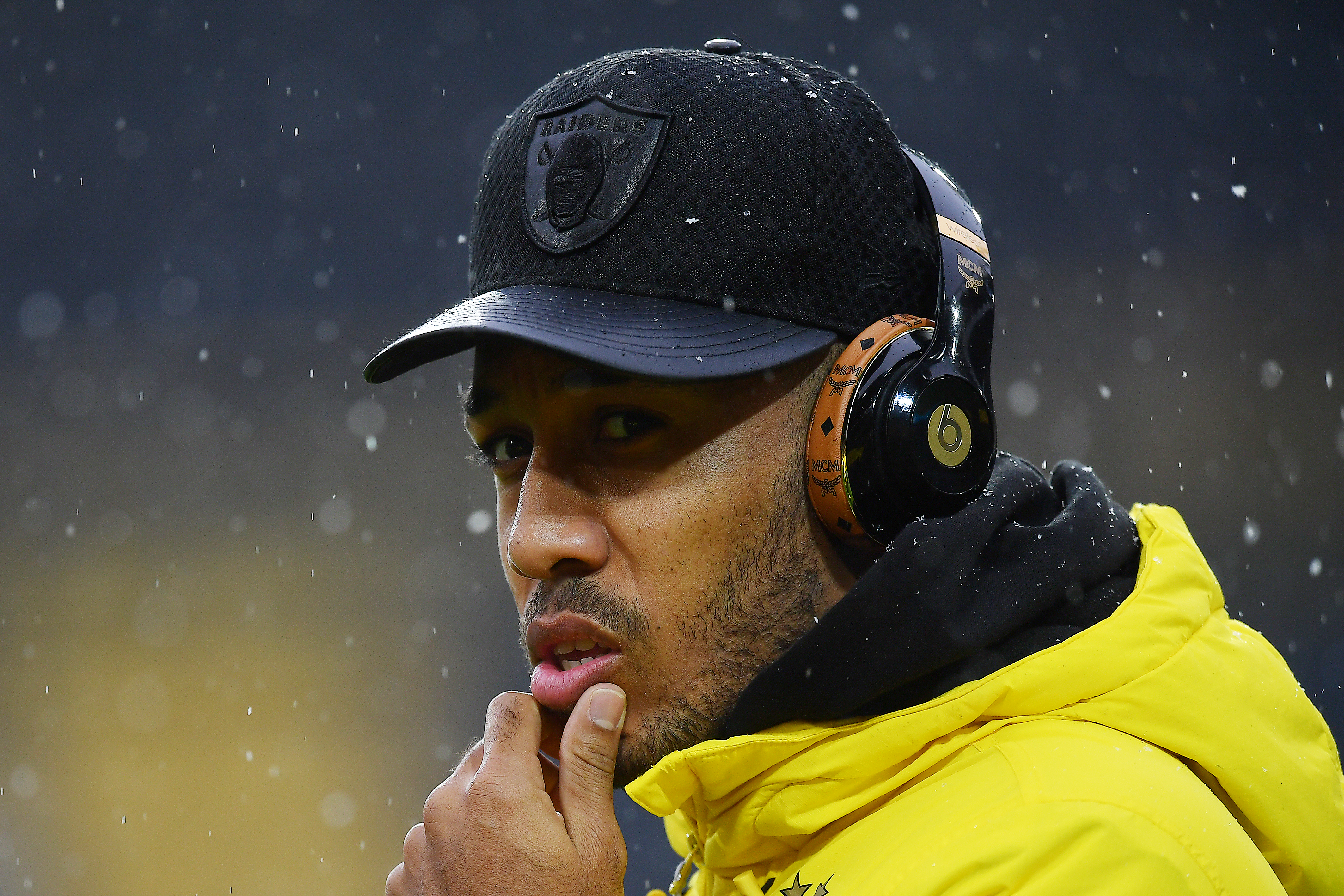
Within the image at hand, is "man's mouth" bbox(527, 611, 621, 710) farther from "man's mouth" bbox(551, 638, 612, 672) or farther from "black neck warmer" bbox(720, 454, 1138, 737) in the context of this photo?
"black neck warmer" bbox(720, 454, 1138, 737)

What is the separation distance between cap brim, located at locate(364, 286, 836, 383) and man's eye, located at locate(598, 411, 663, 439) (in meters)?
0.08

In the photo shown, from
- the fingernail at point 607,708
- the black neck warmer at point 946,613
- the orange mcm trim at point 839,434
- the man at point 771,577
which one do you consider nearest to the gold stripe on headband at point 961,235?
the man at point 771,577

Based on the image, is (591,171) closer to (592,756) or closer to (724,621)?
(724,621)

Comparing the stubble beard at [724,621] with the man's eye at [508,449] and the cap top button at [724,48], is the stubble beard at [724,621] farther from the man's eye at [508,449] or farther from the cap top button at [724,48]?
the cap top button at [724,48]

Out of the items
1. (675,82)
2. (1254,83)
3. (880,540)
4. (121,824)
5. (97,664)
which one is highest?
(675,82)

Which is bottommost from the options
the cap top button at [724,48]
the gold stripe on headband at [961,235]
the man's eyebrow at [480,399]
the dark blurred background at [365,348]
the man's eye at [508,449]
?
the dark blurred background at [365,348]

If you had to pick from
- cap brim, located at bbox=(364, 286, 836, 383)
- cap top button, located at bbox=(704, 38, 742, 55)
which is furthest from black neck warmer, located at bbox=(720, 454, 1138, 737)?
cap top button, located at bbox=(704, 38, 742, 55)

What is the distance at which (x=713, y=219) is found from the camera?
1098mm

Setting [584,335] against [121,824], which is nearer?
[584,335]

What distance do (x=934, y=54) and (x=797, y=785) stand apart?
3104mm

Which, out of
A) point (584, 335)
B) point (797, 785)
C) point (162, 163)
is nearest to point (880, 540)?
point (797, 785)

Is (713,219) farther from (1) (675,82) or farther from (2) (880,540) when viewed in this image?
(2) (880,540)

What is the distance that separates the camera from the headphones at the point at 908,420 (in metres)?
1.00

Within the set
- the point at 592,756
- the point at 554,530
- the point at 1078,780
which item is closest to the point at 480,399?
the point at 554,530
